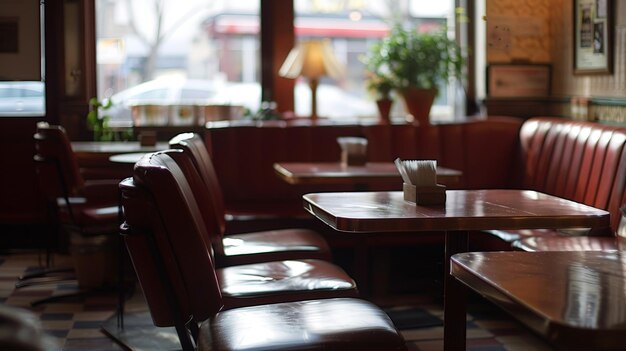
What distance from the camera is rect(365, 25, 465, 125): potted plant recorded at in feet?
20.0

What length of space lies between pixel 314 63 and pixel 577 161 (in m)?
2.04

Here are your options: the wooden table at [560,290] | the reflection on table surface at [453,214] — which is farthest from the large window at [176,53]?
the wooden table at [560,290]

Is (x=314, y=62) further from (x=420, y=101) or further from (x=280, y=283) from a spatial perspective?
(x=280, y=283)

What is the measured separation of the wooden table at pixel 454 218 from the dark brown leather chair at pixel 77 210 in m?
2.05

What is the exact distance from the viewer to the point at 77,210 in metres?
5.06

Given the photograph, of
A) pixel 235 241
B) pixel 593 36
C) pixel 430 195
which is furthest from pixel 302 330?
pixel 593 36

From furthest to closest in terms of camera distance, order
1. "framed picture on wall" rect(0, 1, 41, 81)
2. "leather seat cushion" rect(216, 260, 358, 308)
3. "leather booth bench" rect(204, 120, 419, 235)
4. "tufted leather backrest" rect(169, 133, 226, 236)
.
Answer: "framed picture on wall" rect(0, 1, 41, 81), "leather booth bench" rect(204, 120, 419, 235), "tufted leather backrest" rect(169, 133, 226, 236), "leather seat cushion" rect(216, 260, 358, 308)

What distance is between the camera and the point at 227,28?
707cm

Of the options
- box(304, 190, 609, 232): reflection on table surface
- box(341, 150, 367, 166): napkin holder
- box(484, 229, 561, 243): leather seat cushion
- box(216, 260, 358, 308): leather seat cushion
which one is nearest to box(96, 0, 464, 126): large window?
box(341, 150, 367, 166): napkin holder

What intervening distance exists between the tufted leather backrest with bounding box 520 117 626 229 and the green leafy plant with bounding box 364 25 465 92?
2.36 ft

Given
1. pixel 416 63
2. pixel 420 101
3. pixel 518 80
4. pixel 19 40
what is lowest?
pixel 420 101

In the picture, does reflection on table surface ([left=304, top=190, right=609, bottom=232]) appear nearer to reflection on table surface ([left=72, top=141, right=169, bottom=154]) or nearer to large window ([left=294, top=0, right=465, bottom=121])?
reflection on table surface ([left=72, top=141, right=169, bottom=154])

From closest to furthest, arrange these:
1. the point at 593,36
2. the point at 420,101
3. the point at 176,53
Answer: the point at 593,36, the point at 420,101, the point at 176,53

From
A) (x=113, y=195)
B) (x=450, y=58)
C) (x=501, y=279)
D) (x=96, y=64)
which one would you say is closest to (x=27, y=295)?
(x=113, y=195)
